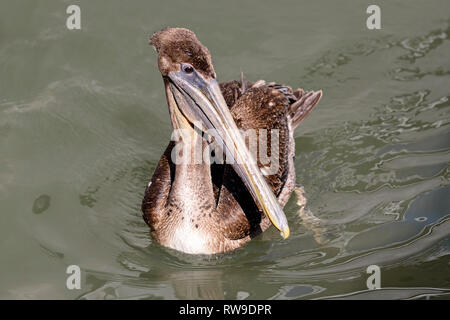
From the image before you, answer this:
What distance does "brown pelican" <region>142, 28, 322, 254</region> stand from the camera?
523 centimetres

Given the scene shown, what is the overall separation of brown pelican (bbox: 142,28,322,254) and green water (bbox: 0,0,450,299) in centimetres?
25

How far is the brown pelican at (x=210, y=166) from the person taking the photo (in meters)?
5.23

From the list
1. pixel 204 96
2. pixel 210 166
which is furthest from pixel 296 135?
pixel 204 96

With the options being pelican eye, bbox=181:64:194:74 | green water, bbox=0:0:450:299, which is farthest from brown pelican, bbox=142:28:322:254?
green water, bbox=0:0:450:299

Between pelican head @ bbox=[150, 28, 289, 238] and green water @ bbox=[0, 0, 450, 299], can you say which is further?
green water @ bbox=[0, 0, 450, 299]

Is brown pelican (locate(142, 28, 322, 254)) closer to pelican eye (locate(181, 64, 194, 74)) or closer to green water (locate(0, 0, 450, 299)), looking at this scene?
pelican eye (locate(181, 64, 194, 74))

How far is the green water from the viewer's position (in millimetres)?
5789

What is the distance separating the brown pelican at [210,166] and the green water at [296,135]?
245 millimetres

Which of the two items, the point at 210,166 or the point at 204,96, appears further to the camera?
the point at 210,166

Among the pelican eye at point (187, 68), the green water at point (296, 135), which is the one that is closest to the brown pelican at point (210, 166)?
the pelican eye at point (187, 68)

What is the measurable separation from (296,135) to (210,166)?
1.88 m

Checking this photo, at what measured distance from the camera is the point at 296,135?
780 cm

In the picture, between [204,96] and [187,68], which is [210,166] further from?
[187,68]

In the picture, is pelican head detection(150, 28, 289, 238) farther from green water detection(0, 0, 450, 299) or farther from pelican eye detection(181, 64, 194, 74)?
green water detection(0, 0, 450, 299)
